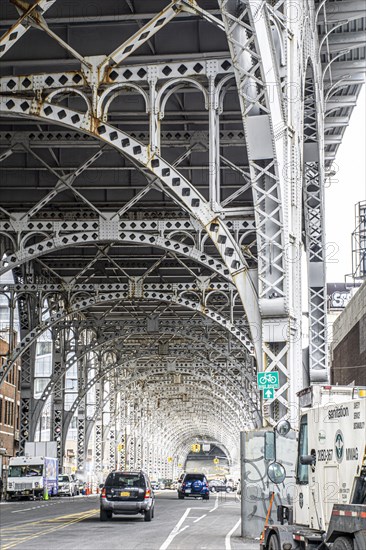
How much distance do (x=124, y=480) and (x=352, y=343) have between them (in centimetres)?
1374

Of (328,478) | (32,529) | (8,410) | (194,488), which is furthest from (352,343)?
(8,410)

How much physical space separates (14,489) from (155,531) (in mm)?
32302

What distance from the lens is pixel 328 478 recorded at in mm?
12320

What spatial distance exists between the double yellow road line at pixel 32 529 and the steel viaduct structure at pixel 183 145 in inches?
255

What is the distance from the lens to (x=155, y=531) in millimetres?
27312

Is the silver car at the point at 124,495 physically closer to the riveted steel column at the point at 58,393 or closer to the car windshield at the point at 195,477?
the riveted steel column at the point at 58,393


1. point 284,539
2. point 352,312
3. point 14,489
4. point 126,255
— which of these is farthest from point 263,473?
point 14,489

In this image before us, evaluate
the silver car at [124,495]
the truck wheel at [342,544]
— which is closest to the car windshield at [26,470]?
the silver car at [124,495]

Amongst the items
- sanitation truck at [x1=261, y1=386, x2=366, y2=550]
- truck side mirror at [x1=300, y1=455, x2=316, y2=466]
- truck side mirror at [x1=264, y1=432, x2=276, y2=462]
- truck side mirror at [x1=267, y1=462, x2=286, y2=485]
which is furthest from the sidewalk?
truck side mirror at [x1=300, y1=455, x2=316, y2=466]

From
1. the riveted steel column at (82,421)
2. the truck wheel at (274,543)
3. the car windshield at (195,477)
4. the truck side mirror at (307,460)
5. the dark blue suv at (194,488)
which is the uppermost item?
the riveted steel column at (82,421)

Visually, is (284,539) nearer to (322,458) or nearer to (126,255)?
(322,458)

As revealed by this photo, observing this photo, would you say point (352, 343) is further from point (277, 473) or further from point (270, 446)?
point (277, 473)

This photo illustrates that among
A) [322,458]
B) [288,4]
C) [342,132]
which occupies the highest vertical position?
[342,132]

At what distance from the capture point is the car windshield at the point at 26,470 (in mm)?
57375
